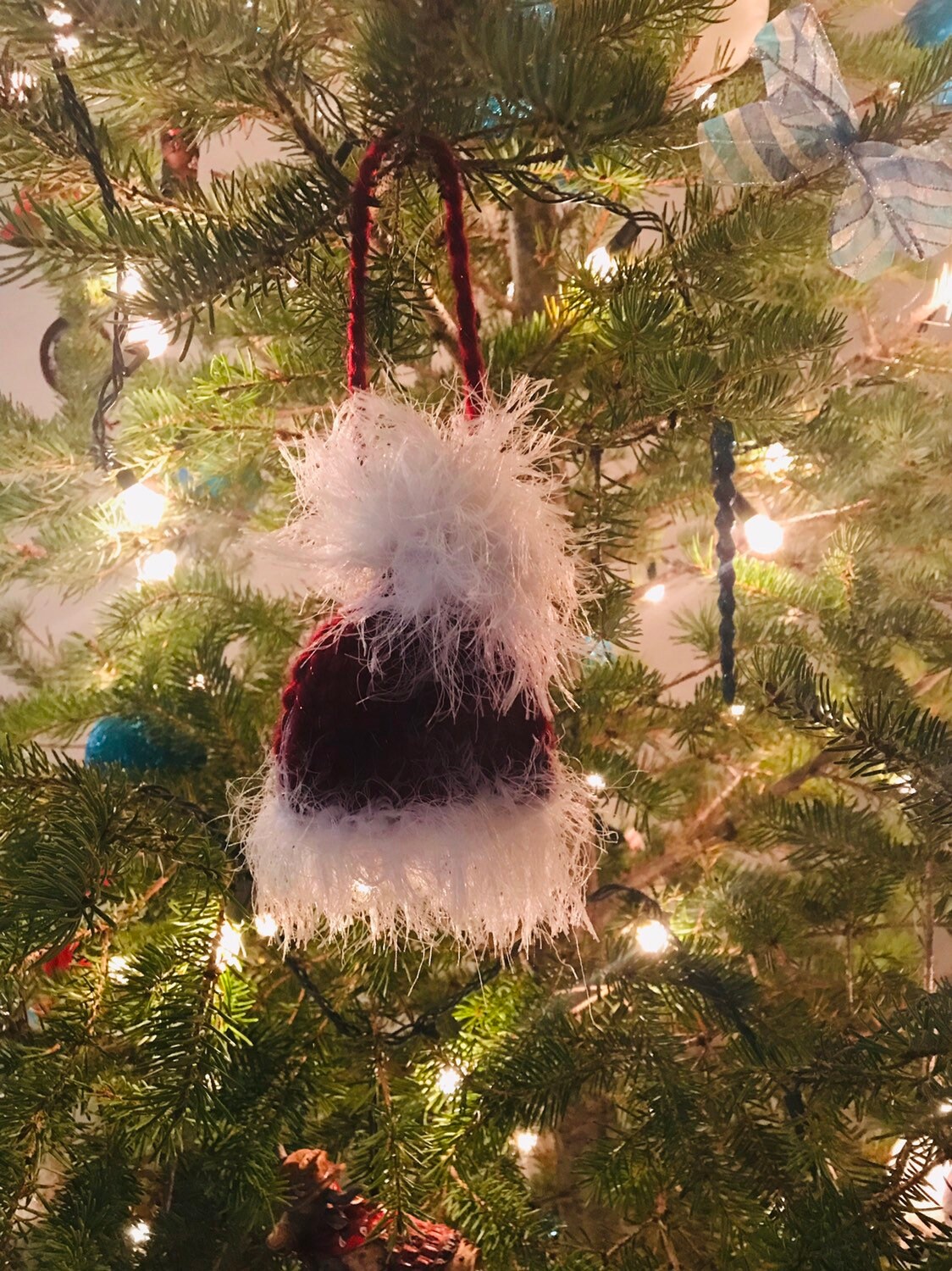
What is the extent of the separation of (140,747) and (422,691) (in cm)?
30

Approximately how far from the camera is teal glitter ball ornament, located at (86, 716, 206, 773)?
0.57 metres

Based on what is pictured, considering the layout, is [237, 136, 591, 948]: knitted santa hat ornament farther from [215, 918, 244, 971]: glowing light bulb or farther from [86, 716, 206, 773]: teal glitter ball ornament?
[86, 716, 206, 773]: teal glitter ball ornament

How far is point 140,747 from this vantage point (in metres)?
0.58

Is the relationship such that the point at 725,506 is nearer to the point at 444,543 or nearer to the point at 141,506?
the point at 444,543

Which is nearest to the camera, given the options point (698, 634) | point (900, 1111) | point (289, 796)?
point (289, 796)

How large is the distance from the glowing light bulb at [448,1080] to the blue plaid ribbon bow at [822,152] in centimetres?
51

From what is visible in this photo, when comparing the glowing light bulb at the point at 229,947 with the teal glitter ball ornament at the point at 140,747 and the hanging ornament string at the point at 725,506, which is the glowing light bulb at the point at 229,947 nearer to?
the teal glitter ball ornament at the point at 140,747

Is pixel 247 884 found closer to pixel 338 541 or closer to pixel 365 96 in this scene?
pixel 338 541

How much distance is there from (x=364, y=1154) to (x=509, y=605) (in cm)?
32

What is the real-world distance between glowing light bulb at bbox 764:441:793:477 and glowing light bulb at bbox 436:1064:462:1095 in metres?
0.59

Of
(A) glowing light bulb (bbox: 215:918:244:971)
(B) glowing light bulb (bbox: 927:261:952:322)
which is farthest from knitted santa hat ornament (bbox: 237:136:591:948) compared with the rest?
(B) glowing light bulb (bbox: 927:261:952:322)

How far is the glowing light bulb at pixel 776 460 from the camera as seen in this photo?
0.84 metres

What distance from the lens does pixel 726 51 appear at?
1.85 feet

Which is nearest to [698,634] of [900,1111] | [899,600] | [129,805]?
[899,600]
